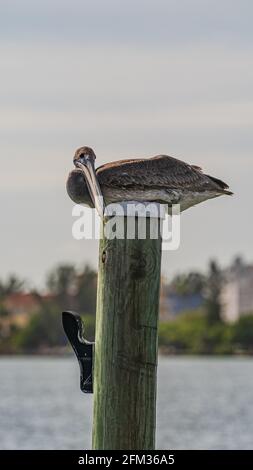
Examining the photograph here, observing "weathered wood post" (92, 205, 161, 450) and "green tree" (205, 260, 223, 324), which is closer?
"weathered wood post" (92, 205, 161, 450)

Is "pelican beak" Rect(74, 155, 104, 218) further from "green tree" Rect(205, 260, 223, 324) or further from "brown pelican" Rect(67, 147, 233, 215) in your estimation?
"green tree" Rect(205, 260, 223, 324)

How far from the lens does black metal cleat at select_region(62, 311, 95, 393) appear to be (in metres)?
7.46

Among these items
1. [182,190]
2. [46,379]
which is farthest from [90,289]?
[182,190]

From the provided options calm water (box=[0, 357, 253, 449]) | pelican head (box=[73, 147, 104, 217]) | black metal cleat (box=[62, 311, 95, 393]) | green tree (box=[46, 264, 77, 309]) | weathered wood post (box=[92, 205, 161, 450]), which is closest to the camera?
weathered wood post (box=[92, 205, 161, 450])

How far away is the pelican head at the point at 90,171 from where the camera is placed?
7785 mm

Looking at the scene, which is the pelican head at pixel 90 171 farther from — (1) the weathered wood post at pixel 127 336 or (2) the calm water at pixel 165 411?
(2) the calm water at pixel 165 411

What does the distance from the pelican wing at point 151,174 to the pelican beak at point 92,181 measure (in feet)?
0.18

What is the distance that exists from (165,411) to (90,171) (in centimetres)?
3294

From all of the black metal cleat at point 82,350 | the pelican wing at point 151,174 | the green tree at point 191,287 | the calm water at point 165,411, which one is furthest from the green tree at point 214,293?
the black metal cleat at point 82,350

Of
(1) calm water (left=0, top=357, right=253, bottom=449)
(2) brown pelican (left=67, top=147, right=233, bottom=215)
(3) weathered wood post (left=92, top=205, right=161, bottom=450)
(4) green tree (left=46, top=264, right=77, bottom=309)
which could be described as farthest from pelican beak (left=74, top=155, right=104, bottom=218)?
(4) green tree (left=46, top=264, right=77, bottom=309)

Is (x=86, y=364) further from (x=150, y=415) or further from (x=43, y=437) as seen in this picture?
(x=43, y=437)

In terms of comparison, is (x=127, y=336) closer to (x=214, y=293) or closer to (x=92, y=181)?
(x=92, y=181)

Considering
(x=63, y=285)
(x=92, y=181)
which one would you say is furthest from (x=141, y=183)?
(x=63, y=285)
